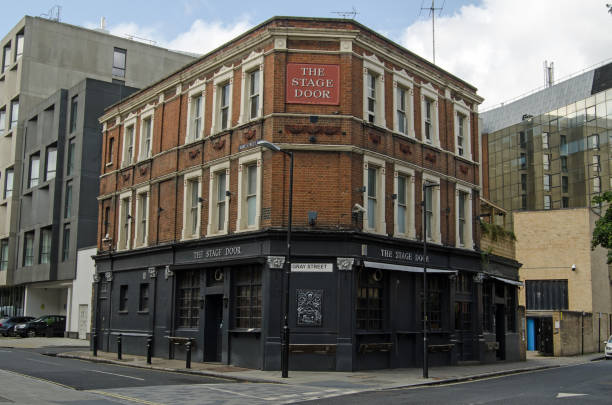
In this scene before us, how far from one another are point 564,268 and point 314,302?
31380mm

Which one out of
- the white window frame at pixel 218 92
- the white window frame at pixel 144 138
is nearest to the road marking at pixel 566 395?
the white window frame at pixel 218 92

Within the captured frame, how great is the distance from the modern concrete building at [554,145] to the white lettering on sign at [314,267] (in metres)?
60.9

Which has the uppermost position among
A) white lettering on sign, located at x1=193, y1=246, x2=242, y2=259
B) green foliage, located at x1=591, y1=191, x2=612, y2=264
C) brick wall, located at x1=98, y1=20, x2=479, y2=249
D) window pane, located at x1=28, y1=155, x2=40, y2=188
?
window pane, located at x1=28, y1=155, x2=40, y2=188

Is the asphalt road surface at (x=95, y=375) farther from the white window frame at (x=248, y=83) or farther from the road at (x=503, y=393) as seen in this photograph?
the white window frame at (x=248, y=83)

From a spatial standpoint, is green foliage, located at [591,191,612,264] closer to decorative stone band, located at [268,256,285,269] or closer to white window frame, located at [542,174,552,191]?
decorative stone band, located at [268,256,285,269]

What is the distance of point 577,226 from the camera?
4638 cm

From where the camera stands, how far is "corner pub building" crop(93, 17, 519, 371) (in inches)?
869

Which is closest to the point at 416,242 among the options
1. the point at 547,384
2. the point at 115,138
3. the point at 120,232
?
the point at 547,384

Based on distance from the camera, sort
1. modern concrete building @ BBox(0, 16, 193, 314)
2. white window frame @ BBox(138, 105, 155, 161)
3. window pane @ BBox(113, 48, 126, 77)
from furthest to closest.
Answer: window pane @ BBox(113, 48, 126, 77) < modern concrete building @ BBox(0, 16, 193, 314) < white window frame @ BBox(138, 105, 155, 161)

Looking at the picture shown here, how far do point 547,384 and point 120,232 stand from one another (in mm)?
21117

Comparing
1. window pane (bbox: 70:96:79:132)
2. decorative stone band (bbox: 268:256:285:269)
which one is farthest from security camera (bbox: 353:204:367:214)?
window pane (bbox: 70:96:79:132)

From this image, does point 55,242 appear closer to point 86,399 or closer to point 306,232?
point 306,232

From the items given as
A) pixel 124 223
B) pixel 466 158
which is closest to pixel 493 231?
pixel 466 158

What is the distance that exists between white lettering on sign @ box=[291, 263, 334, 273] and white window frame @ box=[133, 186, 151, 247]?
10091mm
